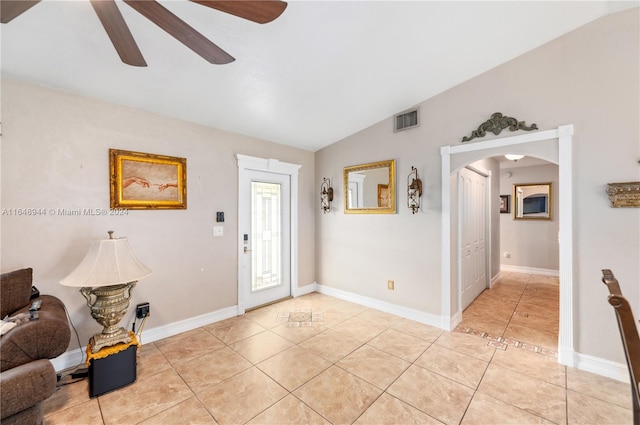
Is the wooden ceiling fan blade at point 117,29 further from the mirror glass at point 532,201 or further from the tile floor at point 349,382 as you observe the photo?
the mirror glass at point 532,201

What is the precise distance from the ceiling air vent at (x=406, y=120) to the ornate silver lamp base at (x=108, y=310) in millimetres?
3405

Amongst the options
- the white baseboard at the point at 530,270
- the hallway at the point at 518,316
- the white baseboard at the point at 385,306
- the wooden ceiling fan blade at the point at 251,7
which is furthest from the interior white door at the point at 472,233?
the wooden ceiling fan blade at the point at 251,7

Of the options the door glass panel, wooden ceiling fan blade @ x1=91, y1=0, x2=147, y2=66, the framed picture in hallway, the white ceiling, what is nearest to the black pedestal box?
the door glass panel

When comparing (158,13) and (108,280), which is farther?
(108,280)

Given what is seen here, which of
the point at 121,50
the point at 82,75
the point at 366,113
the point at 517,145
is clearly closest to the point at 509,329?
the point at 517,145

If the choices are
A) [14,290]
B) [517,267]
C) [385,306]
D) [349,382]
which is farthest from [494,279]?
[14,290]

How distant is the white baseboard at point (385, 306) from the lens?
327 cm

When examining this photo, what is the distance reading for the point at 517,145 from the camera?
2676 millimetres

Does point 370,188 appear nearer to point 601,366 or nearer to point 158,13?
point 601,366

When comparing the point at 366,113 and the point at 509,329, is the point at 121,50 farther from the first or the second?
the point at 509,329

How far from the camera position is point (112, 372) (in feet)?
6.95

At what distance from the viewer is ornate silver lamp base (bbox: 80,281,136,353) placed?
2.13 m

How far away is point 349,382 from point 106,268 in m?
2.13

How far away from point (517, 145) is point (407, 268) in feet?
5.99
